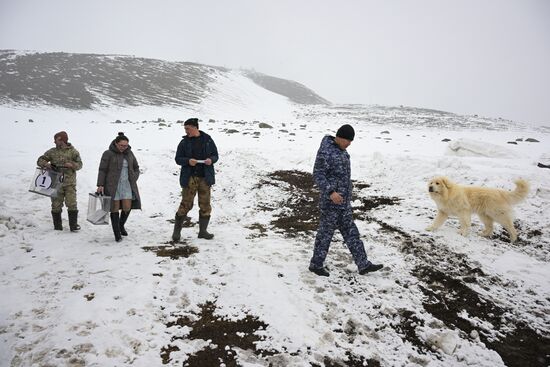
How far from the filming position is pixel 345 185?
484 centimetres

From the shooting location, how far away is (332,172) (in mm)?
4789

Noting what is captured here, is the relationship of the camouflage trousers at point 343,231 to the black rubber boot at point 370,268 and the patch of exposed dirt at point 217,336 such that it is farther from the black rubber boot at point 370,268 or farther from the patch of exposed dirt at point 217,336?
the patch of exposed dirt at point 217,336

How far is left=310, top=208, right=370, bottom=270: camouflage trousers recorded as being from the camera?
4.86 m

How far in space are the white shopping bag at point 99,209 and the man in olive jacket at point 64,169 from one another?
892mm

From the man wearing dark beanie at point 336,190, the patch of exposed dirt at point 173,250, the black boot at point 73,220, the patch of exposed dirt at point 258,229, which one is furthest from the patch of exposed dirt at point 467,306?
the black boot at point 73,220

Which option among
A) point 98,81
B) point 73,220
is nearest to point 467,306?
point 73,220

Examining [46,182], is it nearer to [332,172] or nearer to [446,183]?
[332,172]

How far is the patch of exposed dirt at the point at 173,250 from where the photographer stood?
566 cm

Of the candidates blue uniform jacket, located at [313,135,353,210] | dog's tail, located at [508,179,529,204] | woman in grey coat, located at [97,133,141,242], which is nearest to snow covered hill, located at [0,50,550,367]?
woman in grey coat, located at [97,133,141,242]

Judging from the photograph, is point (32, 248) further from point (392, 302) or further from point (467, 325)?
point (467, 325)

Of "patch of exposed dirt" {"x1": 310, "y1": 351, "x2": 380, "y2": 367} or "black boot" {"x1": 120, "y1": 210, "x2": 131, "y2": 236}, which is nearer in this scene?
"patch of exposed dirt" {"x1": 310, "y1": 351, "x2": 380, "y2": 367}

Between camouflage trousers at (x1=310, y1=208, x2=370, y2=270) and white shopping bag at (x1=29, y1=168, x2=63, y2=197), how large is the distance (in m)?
5.75

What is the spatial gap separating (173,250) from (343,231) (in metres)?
3.26

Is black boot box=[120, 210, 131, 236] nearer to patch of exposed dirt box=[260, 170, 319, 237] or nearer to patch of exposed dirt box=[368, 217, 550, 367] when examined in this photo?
patch of exposed dirt box=[260, 170, 319, 237]
